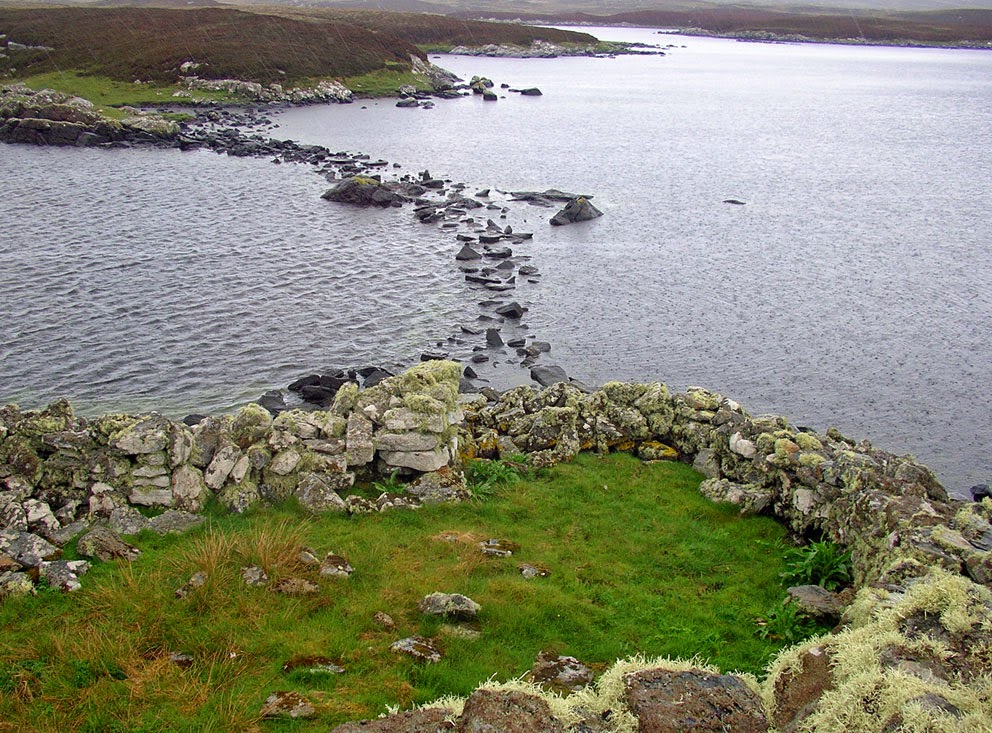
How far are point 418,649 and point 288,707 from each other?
2.81 meters

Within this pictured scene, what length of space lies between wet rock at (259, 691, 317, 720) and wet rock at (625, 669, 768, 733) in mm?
5391

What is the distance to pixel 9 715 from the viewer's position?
12.1 metres

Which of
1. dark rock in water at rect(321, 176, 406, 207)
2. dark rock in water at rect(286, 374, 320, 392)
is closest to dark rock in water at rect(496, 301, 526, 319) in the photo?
dark rock in water at rect(286, 374, 320, 392)

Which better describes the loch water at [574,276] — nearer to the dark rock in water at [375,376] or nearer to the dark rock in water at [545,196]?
the dark rock in water at [375,376]

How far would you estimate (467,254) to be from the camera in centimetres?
5150

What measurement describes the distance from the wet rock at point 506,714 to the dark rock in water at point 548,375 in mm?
23163

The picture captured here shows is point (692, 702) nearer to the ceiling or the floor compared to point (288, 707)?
nearer to the ceiling

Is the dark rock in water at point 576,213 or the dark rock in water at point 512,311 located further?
the dark rock in water at point 576,213

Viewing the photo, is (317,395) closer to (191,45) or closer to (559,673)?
(559,673)

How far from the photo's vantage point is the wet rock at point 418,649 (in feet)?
47.3

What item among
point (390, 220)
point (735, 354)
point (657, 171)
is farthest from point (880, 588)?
point (657, 171)

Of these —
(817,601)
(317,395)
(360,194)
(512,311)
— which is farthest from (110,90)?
(817,601)

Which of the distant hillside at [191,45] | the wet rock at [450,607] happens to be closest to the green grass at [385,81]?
the distant hillside at [191,45]

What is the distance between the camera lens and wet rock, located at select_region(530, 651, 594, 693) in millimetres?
14086
